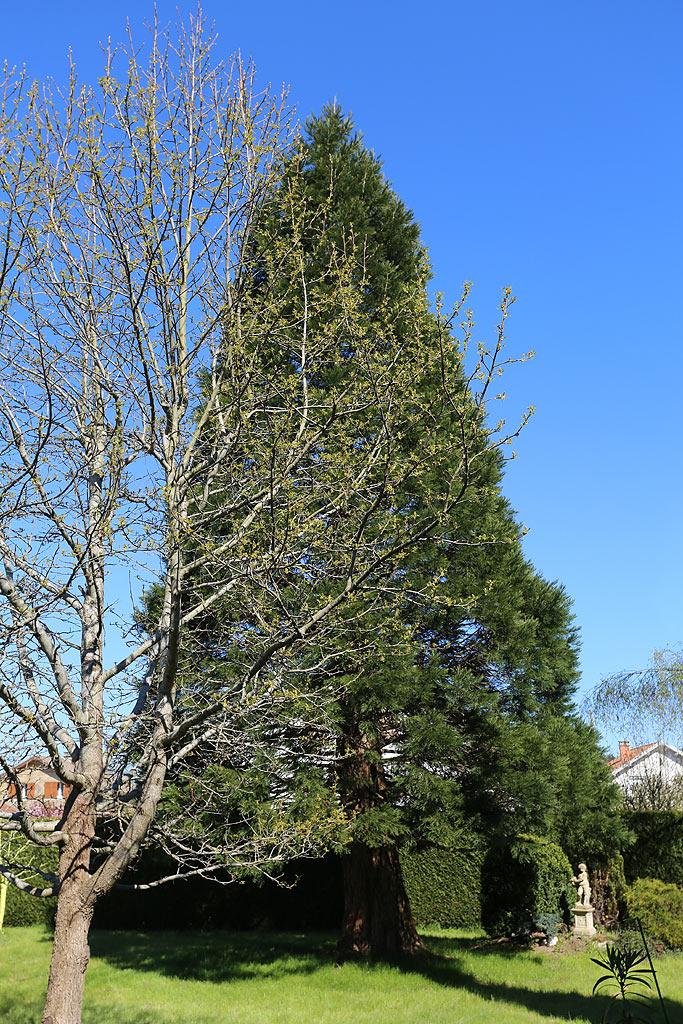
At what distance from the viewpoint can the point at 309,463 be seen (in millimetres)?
7469

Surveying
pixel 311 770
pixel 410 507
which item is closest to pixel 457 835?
pixel 311 770

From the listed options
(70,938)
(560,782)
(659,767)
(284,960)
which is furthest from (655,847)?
(70,938)

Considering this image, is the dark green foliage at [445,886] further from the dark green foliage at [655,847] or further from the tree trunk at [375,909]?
the tree trunk at [375,909]

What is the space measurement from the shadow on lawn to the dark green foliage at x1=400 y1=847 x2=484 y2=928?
1.74 meters

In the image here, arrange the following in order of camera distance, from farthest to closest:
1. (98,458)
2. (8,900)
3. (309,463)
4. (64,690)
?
1. (8,900)
2. (309,463)
3. (98,458)
4. (64,690)

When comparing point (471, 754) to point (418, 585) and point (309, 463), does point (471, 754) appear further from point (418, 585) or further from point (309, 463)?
point (309, 463)

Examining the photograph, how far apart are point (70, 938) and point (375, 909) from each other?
755cm

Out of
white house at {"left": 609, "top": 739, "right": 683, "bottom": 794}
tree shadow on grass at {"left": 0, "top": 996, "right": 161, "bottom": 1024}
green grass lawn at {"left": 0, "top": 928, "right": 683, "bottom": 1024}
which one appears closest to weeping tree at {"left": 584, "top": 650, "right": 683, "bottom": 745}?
white house at {"left": 609, "top": 739, "right": 683, "bottom": 794}

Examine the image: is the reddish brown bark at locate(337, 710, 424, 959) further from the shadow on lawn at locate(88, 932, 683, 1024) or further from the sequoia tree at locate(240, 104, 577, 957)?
the shadow on lawn at locate(88, 932, 683, 1024)

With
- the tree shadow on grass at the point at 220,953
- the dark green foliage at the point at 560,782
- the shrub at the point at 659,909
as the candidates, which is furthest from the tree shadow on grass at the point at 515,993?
the shrub at the point at 659,909

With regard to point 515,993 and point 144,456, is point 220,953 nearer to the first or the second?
point 515,993

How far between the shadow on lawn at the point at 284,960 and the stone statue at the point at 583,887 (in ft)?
6.12

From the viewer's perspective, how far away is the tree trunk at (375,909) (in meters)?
11.6

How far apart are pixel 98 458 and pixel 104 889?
Result: 10.2 ft
